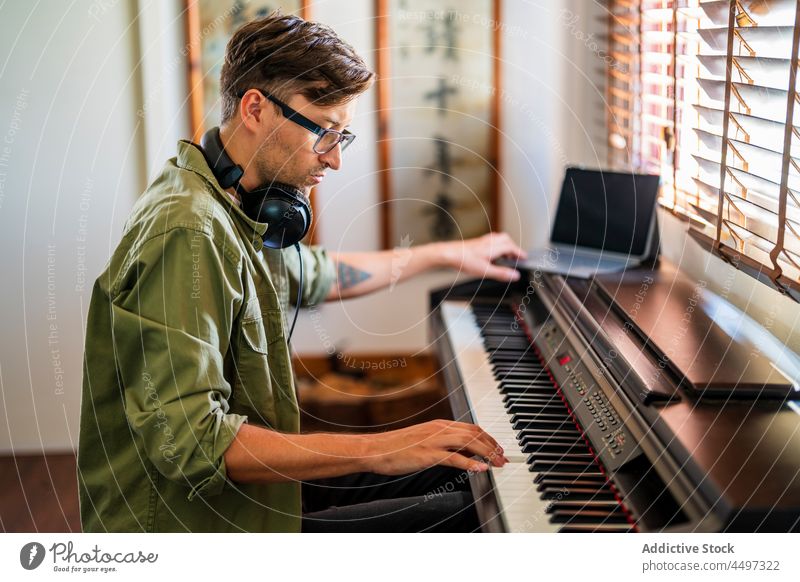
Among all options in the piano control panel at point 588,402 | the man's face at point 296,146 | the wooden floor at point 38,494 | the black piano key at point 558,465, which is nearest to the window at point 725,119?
the piano control panel at point 588,402

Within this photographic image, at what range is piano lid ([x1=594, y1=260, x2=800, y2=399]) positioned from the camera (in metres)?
1.27

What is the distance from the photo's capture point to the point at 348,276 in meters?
2.03

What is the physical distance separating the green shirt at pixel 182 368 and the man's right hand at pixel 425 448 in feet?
0.66

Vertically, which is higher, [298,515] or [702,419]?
[702,419]

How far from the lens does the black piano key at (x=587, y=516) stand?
117 cm

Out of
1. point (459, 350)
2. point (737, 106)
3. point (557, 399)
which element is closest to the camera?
point (557, 399)

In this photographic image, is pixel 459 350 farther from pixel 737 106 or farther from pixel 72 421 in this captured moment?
pixel 72 421

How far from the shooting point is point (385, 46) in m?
2.90

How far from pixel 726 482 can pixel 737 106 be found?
91 cm

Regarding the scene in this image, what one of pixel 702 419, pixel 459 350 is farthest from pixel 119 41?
pixel 702 419

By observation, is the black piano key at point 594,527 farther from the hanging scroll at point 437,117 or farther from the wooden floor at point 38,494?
the hanging scroll at point 437,117

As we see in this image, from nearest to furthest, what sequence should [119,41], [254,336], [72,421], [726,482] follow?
[726,482] < [254,336] < [119,41] < [72,421]

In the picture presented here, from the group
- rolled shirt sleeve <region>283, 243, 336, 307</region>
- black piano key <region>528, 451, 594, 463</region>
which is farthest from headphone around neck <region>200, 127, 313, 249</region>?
black piano key <region>528, 451, 594, 463</region>

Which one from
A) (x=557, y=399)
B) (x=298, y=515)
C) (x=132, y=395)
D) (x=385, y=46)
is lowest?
(x=298, y=515)
